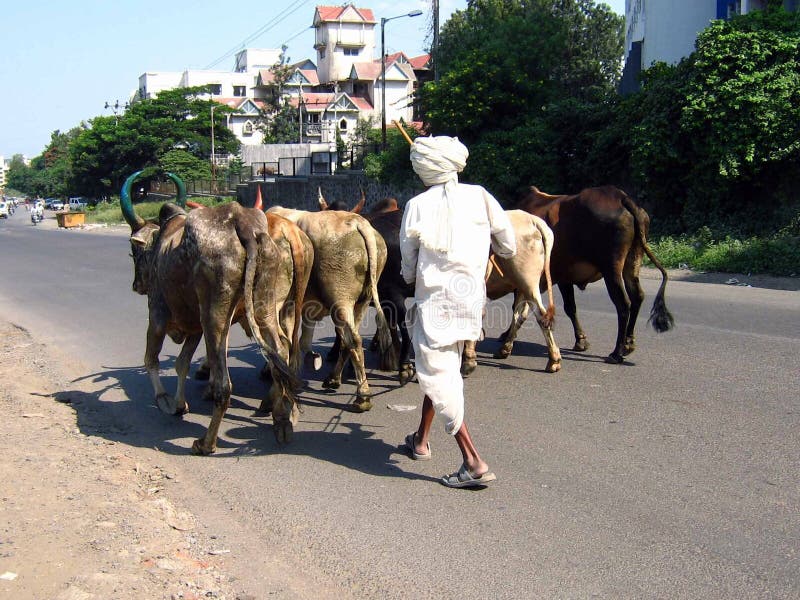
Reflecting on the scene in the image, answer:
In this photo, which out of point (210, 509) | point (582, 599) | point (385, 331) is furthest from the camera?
point (385, 331)

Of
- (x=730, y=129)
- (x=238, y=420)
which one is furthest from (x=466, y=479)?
(x=730, y=129)

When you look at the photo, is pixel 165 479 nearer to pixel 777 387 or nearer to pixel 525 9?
pixel 777 387

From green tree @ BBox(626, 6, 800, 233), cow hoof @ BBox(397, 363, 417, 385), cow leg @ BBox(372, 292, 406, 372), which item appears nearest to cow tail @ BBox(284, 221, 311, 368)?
cow hoof @ BBox(397, 363, 417, 385)

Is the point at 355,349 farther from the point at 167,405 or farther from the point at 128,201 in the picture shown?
the point at 128,201

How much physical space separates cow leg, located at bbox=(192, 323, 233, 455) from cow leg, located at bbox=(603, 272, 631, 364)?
4.09 metres

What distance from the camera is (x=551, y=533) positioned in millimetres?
4484

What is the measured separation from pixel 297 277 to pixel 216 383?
1.13m

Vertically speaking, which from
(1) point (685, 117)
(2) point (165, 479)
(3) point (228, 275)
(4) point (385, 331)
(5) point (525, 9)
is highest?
(5) point (525, 9)

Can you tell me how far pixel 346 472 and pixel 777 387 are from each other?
3.84 meters

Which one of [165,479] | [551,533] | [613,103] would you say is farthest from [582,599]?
[613,103]

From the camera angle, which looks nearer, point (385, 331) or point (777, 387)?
point (777, 387)

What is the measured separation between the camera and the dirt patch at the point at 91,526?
388cm

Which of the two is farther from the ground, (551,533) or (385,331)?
(385,331)

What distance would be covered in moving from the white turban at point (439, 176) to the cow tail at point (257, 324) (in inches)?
50.9
